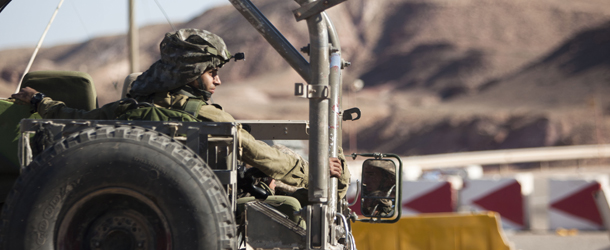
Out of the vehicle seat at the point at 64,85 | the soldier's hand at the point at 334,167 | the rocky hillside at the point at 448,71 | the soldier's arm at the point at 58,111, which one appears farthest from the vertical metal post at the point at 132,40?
the rocky hillside at the point at 448,71

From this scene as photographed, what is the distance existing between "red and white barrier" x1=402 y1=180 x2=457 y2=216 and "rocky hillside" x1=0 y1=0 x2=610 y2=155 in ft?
172

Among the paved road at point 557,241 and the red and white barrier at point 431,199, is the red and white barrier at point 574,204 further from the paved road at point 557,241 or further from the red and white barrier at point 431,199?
the red and white barrier at point 431,199

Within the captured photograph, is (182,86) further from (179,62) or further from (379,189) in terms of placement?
(379,189)

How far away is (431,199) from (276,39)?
11216mm

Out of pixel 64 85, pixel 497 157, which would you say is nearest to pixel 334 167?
pixel 64 85

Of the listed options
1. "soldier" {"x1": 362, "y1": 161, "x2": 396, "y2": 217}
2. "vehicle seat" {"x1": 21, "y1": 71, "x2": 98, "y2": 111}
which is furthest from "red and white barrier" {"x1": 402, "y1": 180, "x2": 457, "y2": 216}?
"vehicle seat" {"x1": 21, "y1": 71, "x2": 98, "y2": 111}

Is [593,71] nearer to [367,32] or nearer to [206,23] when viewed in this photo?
[367,32]

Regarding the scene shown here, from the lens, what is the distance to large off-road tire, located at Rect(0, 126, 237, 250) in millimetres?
2529

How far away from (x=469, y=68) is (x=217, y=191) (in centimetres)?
8830

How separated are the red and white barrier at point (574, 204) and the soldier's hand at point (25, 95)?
11.9 m

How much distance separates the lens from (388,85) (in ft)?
300

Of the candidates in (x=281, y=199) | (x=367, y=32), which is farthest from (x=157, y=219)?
(x=367, y=32)

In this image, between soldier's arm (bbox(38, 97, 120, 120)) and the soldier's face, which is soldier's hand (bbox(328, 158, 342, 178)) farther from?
soldier's arm (bbox(38, 97, 120, 120))

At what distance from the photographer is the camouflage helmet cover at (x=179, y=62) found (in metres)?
3.56
